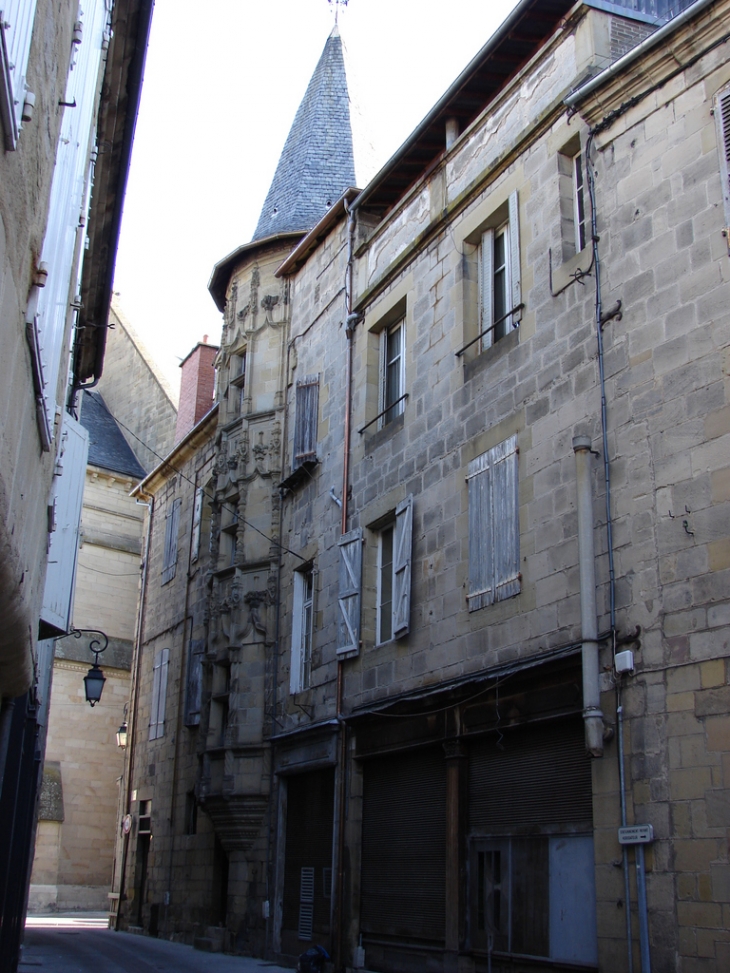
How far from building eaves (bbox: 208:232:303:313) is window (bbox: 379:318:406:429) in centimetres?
444

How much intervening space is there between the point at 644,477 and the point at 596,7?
469 cm

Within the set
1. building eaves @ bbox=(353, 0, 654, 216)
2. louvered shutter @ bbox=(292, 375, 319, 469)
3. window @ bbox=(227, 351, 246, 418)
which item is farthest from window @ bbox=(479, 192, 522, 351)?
window @ bbox=(227, 351, 246, 418)

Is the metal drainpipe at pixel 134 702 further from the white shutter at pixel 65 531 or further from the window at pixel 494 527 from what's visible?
the window at pixel 494 527

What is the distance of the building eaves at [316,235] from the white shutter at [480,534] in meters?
5.79

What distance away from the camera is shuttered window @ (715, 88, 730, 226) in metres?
7.87

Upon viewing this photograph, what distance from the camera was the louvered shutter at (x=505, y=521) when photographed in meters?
9.62

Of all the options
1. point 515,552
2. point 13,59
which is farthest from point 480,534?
point 13,59

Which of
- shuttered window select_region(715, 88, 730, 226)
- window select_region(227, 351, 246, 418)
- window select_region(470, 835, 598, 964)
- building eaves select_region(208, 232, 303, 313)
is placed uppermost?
building eaves select_region(208, 232, 303, 313)

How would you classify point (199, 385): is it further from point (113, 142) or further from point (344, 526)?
point (113, 142)

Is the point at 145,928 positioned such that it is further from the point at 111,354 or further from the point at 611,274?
the point at 111,354

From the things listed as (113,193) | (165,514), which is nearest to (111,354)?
(165,514)

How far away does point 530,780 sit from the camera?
911cm

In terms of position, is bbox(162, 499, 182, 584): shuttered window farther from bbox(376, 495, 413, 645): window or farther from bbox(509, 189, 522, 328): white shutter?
bbox(509, 189, 522, 328): white shutter

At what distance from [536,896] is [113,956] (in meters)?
8.69
